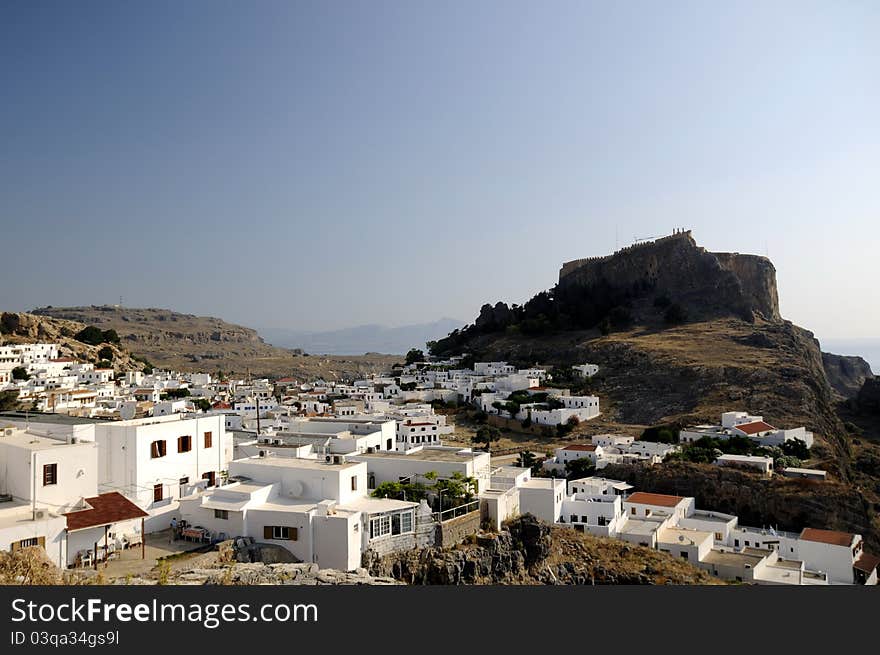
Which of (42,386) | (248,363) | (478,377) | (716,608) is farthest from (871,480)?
(248,363)

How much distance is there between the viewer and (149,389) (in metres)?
45.5

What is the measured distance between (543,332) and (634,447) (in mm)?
33022

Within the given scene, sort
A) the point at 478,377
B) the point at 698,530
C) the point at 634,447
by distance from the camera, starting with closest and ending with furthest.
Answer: the point at 698,530 < the point at 634,447 < the point at 478,377

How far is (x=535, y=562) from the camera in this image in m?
15.1

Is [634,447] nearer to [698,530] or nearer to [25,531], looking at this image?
[698,530]

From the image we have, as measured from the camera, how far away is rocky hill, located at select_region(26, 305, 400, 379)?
84.6 metres

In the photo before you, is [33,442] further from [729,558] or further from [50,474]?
[729,558]

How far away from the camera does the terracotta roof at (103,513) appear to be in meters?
11.2

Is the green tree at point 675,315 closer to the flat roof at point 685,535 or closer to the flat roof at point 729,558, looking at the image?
the flat roof at point 685,535

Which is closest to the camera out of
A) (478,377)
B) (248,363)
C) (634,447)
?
(634,447)

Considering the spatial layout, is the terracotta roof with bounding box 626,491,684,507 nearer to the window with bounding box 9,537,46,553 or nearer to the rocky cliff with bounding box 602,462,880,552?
the rocky cliff with bounding box 602,462,880,552

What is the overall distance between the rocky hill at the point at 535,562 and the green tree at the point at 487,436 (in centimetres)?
1716

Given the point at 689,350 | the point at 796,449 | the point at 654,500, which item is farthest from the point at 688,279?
the point at 654,500

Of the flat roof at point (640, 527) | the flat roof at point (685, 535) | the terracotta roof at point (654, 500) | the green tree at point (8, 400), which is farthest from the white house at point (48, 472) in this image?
the green tree at point (8, 400)
